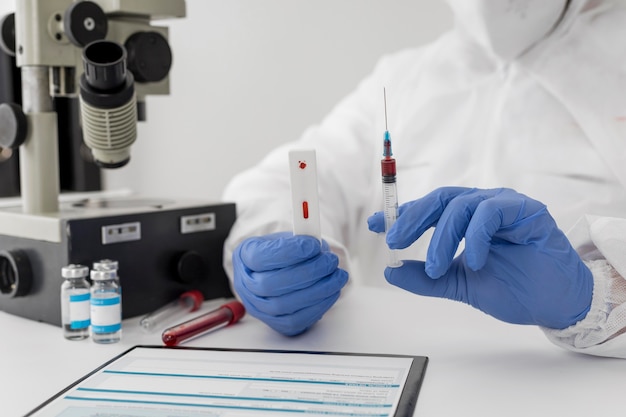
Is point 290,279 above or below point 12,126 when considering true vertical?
below

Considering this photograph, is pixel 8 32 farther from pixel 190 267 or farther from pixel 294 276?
pixel 294 276

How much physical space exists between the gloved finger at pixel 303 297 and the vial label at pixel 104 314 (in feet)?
0.70

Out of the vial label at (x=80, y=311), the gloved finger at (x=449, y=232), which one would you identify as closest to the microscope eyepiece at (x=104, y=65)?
the vial label at (x=80, y=311)

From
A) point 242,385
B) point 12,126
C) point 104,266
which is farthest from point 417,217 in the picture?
point 12,126

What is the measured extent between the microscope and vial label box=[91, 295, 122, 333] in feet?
0.39

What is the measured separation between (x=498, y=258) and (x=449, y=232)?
3.5 inches

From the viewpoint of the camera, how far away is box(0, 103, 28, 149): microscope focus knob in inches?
46.8

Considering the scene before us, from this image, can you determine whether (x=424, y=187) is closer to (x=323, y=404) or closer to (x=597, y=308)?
(x=597, y=308)

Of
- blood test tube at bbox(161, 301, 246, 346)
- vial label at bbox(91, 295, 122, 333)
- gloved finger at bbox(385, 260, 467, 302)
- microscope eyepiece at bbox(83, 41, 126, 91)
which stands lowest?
blood test tube at bbox(161, 301, 246, 346)

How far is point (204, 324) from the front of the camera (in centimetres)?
106

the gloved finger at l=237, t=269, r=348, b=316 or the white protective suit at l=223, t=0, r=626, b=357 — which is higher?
the white protective suit at l=223, t=0, r=626, b=357

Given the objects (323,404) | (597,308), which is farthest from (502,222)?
(323,404)

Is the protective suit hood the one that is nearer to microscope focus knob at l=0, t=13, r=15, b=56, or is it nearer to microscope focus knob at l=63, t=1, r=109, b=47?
microscope focus knob at l=63, t=1, r=109, b=47

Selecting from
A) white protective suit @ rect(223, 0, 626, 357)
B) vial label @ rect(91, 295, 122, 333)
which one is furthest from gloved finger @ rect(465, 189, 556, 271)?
vial label @ rect(91, 295, 122, 333)
